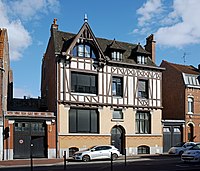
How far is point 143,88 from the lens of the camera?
37.1 meters

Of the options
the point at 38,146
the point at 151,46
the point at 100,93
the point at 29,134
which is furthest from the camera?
the point at 151,46

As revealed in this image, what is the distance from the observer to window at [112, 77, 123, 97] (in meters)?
35.3

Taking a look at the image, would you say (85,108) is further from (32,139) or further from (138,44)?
(138,44)

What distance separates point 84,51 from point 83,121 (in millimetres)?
6806

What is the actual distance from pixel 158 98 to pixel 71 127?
10.8 metres

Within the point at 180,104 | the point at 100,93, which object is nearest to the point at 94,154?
the point at 100,93

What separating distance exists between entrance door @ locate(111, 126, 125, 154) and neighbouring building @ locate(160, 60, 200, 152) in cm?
566

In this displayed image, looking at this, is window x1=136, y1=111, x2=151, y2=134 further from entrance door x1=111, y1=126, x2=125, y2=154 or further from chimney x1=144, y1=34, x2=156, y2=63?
chimney x1=144, y1=34, x2=156, y2=63

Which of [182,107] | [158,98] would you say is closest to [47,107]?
[158,98]

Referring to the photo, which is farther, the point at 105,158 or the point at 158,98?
the point at 158,98

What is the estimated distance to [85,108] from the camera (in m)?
33.2

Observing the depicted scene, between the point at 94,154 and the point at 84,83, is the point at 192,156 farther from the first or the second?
the point at 84,83

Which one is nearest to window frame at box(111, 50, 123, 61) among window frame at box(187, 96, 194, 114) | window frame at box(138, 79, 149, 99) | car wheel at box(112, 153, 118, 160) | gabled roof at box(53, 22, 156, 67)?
gabled roof at box(53, 22, 156, 67)

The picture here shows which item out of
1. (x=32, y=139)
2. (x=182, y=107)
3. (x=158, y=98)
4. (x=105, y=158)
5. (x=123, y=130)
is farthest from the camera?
(x=182, y=107)
